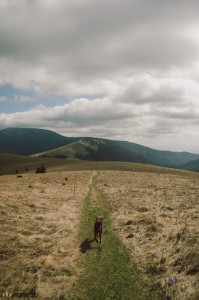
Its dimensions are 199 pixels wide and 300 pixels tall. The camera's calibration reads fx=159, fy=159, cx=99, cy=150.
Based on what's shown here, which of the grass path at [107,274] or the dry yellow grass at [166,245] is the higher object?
the dry yellow grass at [166,245]

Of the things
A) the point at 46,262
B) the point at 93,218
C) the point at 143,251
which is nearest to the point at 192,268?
the point at 143,251

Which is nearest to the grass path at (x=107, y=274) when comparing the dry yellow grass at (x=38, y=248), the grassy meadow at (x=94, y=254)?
the grassy meadow at (x=94, y=254)

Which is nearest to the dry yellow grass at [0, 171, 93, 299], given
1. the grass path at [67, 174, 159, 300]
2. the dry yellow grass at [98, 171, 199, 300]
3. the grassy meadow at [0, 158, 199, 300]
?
the grassy meadow at [0, 158, 199, 300]

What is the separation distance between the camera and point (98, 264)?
8961 mm

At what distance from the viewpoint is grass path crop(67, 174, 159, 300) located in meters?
7.01

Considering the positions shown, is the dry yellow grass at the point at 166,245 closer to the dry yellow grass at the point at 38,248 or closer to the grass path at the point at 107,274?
the grass path at the point at 107,274

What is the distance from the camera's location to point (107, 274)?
8.23 meters

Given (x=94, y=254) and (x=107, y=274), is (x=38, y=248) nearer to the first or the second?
(x=94, y=254)

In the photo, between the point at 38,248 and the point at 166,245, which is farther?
the point at 166,245

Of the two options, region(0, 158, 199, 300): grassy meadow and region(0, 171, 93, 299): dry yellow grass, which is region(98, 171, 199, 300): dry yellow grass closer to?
region(0, 158, 199, 300): grassy meadow

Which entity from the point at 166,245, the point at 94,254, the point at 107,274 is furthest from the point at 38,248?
the point at 166,245

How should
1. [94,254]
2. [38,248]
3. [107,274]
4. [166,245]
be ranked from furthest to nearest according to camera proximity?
1. [166,245]
2. [38,248]
3. [94,254]
4. [107,274]

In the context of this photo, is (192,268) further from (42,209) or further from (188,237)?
(42,209)

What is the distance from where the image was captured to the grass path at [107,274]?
7.01 meters
